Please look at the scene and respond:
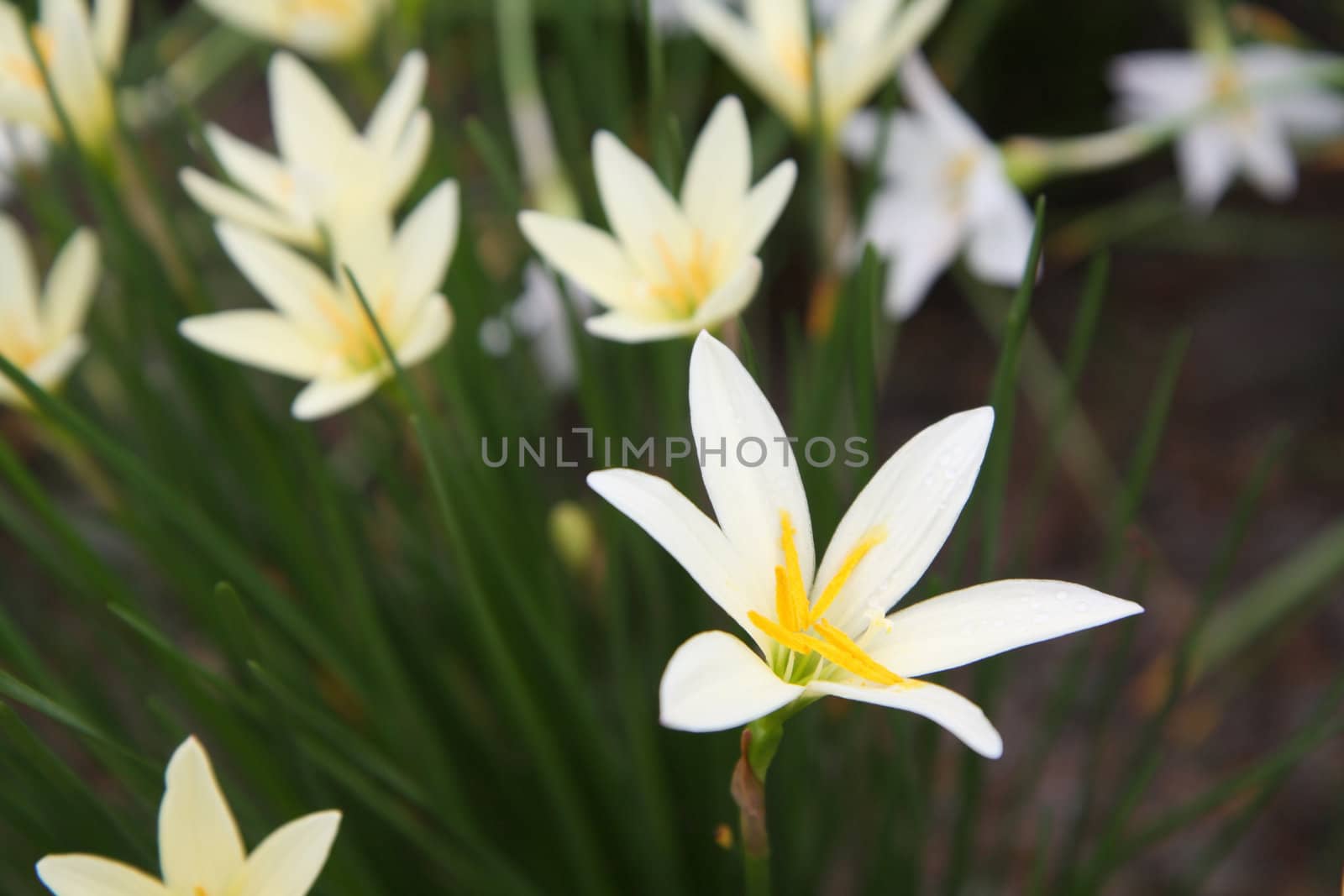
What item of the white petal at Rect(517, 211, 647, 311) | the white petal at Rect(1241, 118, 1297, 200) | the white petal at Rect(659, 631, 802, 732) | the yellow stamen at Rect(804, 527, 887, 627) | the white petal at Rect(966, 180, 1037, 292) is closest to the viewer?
the white petal at Rect(659, 631, 802, 732)

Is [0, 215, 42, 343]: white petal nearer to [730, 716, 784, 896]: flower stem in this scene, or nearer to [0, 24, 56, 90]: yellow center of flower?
[0, 24, 56, 90]: yellow center of flower

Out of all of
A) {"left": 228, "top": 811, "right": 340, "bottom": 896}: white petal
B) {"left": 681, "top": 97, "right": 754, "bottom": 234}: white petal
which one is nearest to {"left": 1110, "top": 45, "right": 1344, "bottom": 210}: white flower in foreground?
{"left": 681, "top": 97, "right": 754, "bottom": 234}: white petal

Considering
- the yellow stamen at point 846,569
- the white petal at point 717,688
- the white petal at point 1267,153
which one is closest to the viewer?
the white petal at point 717,688

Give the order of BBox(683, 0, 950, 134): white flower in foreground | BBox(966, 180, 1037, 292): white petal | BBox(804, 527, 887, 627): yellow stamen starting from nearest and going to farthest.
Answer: BBox(804, 527, 887, 627): yellow stamen
BBox(683, 0, 950, 134): white flower in foreground
BBox(966, 180, 1037, 292): white petal

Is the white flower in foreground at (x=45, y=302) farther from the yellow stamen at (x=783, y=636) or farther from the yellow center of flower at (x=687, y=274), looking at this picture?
the yellow stamen at (x=783, y=636)

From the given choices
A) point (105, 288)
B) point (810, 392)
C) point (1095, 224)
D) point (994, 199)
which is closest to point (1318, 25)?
point (1095, 224)

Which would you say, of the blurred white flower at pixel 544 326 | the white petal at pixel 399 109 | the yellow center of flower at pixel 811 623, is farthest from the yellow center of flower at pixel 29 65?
the yellow center of flower at pixel 811 623

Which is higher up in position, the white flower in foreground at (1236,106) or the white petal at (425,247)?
the white flower in foreground at (1236,106)
